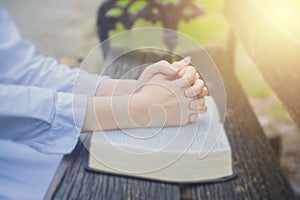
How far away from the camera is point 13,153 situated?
981 mm

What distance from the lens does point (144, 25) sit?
1.88m

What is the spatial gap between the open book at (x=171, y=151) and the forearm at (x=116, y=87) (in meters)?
0.07

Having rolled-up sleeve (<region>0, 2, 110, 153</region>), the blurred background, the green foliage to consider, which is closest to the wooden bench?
rolled-up sleeve (<region>0, 2, 110, 153</region>)

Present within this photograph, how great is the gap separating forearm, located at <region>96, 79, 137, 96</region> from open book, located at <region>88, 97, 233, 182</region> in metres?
0.07

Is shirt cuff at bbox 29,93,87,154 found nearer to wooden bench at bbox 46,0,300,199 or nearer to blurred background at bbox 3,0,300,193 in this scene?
wooden bench at bbox 46,0,300,199

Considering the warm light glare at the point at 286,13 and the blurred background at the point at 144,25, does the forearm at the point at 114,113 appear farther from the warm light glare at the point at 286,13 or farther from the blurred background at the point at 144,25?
the blurred background at the point at 144,25

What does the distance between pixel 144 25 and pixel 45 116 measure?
1.16m

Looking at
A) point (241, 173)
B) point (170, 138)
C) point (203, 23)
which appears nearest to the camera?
point (170, 138)

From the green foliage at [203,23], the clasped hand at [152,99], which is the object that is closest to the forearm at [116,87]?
the clasped hand at [152,99]

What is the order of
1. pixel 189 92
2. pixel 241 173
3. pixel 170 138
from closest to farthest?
pixel 189 92, pixel 170 138, pixel 241 173

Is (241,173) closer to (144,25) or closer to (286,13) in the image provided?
(286,13)

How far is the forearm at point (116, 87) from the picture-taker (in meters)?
0.73

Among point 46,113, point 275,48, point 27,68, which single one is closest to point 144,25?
point 27,68

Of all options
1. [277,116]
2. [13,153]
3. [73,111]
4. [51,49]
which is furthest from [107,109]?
[51,49]
